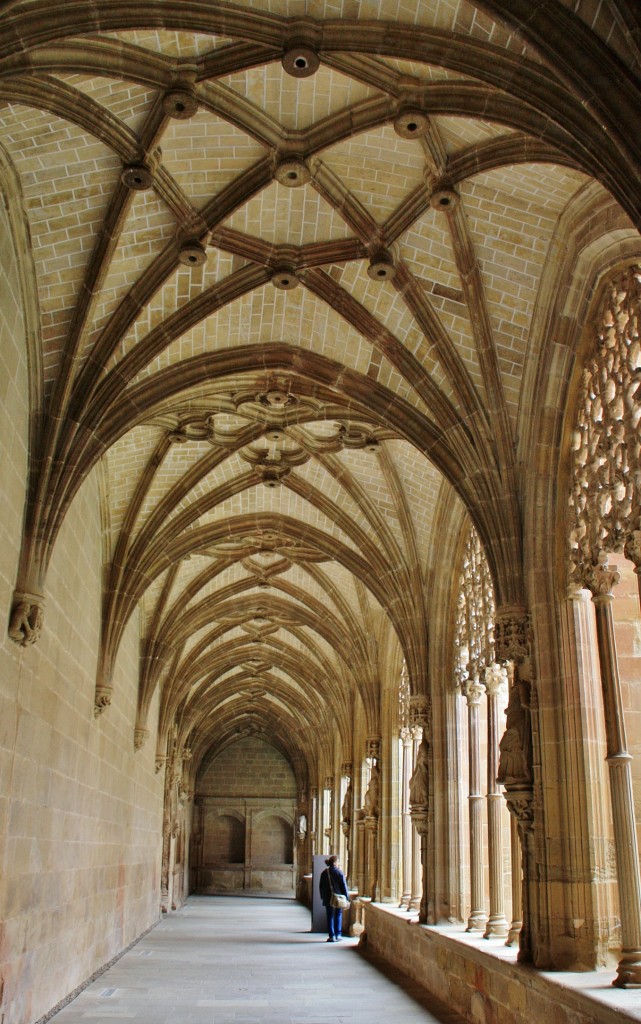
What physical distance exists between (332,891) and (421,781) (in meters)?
5.91

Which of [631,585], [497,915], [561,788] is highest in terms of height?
[631,585]

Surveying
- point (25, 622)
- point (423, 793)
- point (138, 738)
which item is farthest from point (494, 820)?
point (138, 738)

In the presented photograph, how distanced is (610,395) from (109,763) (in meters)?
8.73

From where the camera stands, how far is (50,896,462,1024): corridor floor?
876 cm

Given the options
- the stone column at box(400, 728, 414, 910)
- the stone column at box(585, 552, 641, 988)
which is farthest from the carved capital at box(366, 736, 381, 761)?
the stone column at box(585, 552, 641, 988)

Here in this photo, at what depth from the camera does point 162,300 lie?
9625 millimetres

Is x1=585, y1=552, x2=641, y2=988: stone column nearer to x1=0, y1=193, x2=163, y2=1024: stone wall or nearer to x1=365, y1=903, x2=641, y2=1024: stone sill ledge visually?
x1=365, y1=903, x2=641, y2=1024: stone sill ledge

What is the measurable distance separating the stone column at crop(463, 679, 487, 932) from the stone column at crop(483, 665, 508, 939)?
0.47 metres

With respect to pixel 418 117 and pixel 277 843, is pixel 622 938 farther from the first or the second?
pixel 277 843

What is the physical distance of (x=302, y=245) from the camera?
30.9 ft

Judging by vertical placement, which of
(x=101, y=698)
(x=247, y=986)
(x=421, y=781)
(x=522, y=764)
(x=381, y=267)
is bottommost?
(x=247, y=986)

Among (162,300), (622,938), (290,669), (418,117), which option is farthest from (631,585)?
(290,669)

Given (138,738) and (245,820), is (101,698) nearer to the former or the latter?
(138,738)

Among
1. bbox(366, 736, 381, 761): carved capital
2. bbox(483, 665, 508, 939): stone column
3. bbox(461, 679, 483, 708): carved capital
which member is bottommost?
bbox(483, 665, 508, 939): stone column
